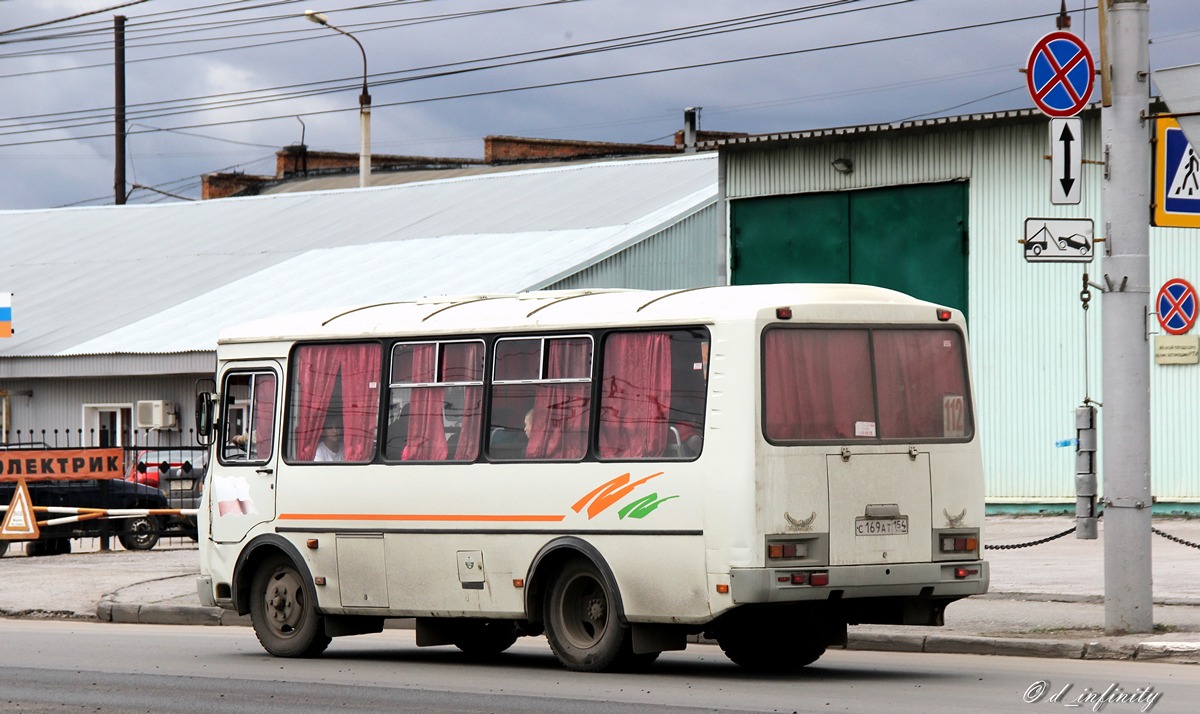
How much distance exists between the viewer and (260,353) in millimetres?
15656

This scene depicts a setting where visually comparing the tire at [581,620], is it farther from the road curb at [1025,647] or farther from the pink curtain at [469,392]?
the road curb at [1025,647]

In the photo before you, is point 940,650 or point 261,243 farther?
point 261,243

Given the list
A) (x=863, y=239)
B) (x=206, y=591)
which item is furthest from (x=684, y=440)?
(x=863, y=239)

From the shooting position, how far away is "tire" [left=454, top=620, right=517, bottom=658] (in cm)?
1479

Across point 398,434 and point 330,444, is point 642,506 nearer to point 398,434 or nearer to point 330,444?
point 398,434

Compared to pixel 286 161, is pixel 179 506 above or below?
below

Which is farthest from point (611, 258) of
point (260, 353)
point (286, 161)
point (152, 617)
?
point (286, 161)

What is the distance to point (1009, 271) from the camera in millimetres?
29219

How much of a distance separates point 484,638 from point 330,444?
1.95 m

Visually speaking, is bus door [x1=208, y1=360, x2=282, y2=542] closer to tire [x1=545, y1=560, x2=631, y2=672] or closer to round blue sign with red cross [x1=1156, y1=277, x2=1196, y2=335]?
tire [x1=545, y1=560, x2=631, y2=672]

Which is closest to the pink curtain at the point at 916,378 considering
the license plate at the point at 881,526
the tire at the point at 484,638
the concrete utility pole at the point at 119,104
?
the license plate at the point at 881,526

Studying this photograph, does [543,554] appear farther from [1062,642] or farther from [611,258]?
[611,258]

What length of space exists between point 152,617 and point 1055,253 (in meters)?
10.2

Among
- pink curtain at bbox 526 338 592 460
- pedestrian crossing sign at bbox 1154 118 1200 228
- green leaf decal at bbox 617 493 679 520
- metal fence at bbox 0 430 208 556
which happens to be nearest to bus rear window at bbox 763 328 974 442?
green leaf decal at bbox 617 493 679 520
